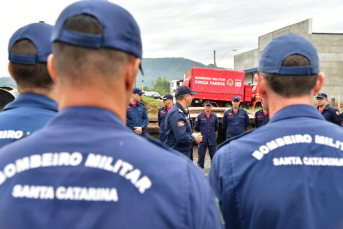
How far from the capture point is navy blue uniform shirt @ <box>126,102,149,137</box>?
7.53 meters

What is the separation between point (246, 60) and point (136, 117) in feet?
132

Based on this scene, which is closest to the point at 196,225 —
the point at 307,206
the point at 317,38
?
the point at 307,206

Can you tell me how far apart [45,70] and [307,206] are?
5.59 ft

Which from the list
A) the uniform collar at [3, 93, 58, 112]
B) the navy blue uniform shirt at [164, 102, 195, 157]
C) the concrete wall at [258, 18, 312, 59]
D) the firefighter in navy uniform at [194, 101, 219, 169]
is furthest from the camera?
the concrete wall at [258, 18, 312, 59]

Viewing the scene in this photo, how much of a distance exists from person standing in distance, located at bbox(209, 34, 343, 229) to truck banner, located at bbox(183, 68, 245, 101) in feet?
60.1

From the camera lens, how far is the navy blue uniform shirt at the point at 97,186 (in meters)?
0.86

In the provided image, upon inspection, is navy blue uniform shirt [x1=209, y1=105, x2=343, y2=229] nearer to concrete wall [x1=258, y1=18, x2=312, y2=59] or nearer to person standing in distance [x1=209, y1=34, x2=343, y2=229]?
person standing in distance [x1=209, y1=34, x2=343, y2=229]

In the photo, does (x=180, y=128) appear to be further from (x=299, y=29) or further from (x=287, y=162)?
(x=299, y=29)

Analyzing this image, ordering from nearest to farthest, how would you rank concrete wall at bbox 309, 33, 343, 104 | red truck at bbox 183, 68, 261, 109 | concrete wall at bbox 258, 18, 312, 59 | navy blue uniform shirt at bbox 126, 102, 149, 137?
1. navy blue uniform shirt at bbox 126, 102, 149, 137
2. red truck at bbox 183, 68, 261, 109
3. concrete wall at bbox 258, 18, 312, 59
4. concrete wall at bbox 309, 33, 343, 104

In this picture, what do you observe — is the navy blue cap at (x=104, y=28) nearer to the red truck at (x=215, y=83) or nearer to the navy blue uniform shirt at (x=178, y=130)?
the navy blue uniform shirt at (x=178, y=130)

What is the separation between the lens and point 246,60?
1764 inches

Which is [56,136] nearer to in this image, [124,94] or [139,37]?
[124,94]

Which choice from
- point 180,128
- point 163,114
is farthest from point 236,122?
point 180,128

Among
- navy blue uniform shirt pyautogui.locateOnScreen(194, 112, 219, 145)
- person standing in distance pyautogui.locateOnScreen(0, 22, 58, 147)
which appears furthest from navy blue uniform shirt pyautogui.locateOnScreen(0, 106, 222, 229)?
navy blue uniform shirt pyautogui.locateOnScreen(194, 112, 219, 145)
